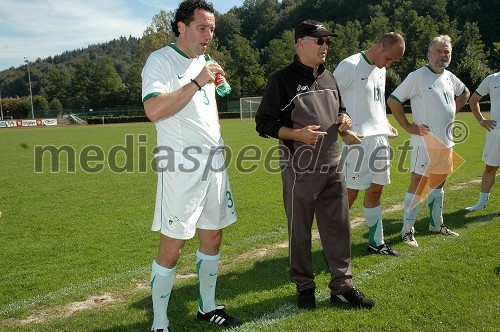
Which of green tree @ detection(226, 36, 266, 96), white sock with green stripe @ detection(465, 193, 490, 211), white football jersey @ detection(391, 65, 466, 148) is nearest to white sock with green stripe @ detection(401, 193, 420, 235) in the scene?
white football jersey @ detection(391, 65, 466, 148)

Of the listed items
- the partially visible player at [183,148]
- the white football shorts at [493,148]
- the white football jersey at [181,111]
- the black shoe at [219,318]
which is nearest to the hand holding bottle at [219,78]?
the partially visible player at [183,148]

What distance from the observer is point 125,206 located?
8.96 meters

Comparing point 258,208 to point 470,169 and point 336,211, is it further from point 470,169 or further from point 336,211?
point 470,169

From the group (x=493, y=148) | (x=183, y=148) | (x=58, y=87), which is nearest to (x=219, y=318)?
(x=183, y=148)

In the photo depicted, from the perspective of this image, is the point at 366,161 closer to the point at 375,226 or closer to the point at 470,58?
the point at 375,226

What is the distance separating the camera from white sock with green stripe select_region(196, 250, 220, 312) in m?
3.83

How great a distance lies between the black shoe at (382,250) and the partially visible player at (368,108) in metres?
0.01

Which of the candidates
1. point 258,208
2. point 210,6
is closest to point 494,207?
point 258,208

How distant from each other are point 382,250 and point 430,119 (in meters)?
1.88

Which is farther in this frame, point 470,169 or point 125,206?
point 470,169

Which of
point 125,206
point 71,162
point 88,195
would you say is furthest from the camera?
point 71,162

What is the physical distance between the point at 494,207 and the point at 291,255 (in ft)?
16.3

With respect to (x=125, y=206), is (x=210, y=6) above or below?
above

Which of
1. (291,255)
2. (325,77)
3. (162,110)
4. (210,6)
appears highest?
(210,6)
